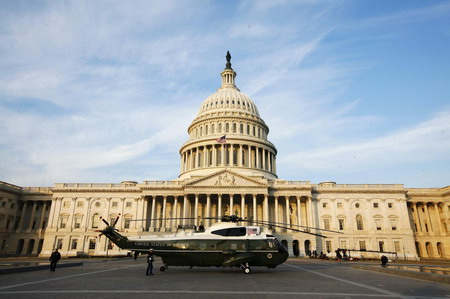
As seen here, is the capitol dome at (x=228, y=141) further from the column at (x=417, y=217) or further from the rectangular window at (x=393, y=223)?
the column at (x=417, y=217)

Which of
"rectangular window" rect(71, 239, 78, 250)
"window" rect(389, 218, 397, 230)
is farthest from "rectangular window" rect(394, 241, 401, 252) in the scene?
"rectangular window" rect(71, 239, 78, 250)

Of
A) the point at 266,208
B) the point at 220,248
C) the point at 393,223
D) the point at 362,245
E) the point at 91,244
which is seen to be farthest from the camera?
the point at 91,244

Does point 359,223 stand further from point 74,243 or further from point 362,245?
point 74,243

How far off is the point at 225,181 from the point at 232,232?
40.5 meters

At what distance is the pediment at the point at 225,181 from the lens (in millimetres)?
64625

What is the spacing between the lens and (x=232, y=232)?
80.3ft

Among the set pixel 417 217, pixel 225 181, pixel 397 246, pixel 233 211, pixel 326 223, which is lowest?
pixel 397 246

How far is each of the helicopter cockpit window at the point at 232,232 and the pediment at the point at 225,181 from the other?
39.9 metres

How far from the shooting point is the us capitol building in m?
64.6

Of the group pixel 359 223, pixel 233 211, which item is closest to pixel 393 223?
pixel 359 223

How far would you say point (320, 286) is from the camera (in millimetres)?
16266

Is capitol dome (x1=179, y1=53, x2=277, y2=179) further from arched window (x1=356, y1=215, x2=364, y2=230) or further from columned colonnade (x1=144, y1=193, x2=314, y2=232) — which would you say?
arched window (x1=356, y1=215, x2=364, y2=230)

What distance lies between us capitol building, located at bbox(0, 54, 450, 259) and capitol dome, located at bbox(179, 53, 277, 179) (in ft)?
36.7

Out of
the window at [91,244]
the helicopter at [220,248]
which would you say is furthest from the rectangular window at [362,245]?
the window at [91,244]
